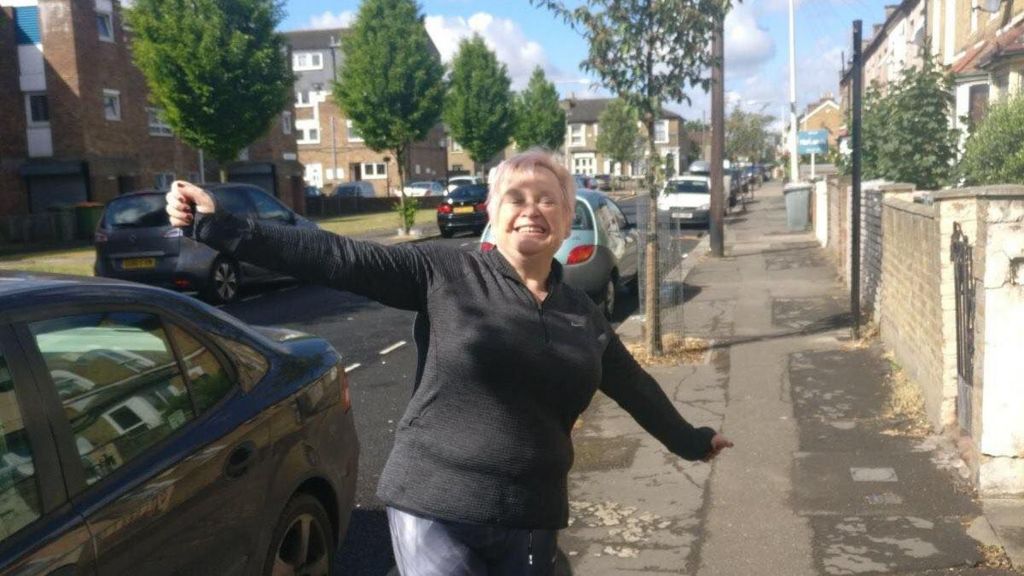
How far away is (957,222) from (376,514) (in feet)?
12.5

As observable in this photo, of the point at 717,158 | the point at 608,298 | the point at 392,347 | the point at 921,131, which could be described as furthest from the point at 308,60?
the point at 392,347

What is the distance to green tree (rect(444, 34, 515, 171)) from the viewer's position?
4884cm

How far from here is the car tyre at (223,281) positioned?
1371 centimetres

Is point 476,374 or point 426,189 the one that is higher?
point 426,189

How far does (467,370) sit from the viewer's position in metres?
2.54

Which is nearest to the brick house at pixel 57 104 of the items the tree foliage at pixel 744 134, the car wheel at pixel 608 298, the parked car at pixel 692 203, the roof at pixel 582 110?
the parked car at pixel 692 203

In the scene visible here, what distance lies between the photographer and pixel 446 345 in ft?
8.42

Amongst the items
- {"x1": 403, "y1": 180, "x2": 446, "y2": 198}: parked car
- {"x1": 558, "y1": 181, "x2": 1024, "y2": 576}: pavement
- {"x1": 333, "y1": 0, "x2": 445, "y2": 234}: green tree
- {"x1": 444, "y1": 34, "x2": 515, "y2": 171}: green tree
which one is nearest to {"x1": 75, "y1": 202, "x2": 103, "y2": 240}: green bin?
{"x1": 333, "y1": 0, "x2": 445, "y2": 234}: green tree

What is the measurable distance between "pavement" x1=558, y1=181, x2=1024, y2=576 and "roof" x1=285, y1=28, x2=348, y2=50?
67.7 meters

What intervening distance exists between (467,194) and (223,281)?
13849 millimetres

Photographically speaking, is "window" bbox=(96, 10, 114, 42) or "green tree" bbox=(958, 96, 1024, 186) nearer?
"green tree" bbox=(958, 96, 1024, 186)

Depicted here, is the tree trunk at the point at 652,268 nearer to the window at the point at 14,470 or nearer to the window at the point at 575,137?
the window at the point at 14,470

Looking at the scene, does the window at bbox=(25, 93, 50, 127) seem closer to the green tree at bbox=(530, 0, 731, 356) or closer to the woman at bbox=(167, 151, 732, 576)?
the green tree at bbox=(530, 0, 731, 356)

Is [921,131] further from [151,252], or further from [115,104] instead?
[115,104]
